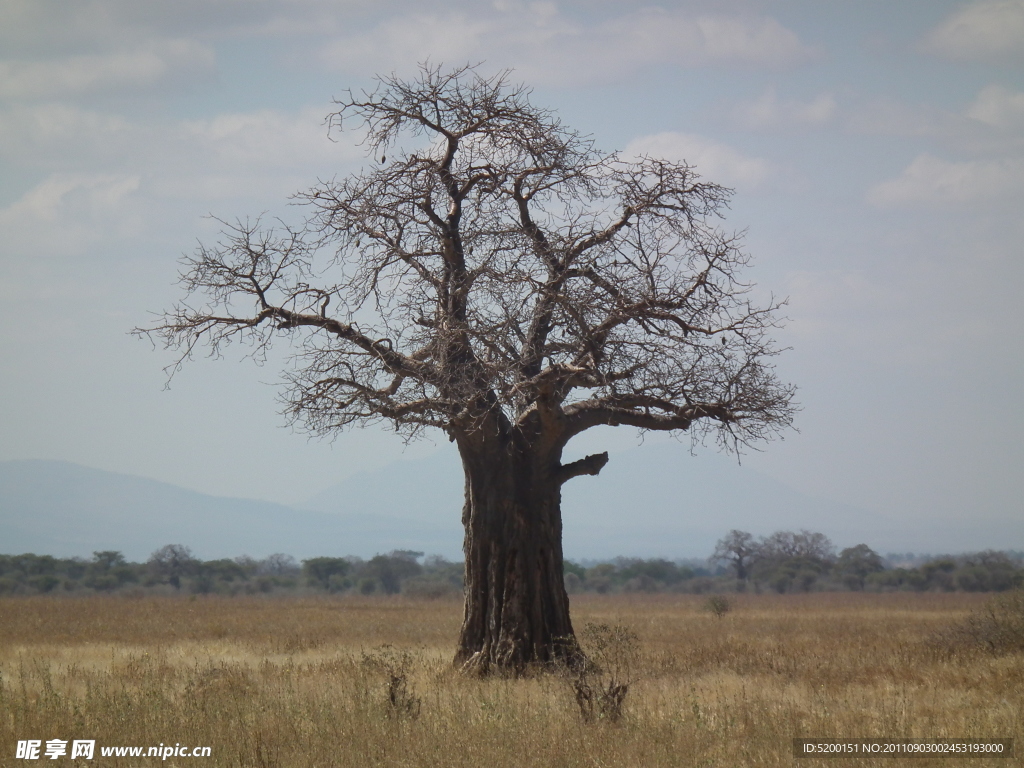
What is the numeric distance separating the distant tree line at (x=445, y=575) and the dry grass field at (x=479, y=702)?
29.6 m

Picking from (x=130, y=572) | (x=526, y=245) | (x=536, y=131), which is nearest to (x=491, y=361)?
(x=526, y=245)

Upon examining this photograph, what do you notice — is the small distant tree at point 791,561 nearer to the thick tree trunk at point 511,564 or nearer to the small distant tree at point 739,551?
the small distant tree at point 739,551

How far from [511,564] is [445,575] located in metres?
61.5

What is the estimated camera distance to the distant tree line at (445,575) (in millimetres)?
55562

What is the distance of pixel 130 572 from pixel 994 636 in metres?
58.1

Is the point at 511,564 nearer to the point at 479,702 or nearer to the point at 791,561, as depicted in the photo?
the point at 479,702

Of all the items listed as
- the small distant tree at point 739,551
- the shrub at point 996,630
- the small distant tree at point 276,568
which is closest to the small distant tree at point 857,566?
the small distant tree at point 739,551

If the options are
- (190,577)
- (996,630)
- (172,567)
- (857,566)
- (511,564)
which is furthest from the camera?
(857,566)

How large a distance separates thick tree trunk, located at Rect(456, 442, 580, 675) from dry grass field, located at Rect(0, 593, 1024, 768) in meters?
0.80

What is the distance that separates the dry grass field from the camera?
891cm

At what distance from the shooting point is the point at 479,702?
11492 mm

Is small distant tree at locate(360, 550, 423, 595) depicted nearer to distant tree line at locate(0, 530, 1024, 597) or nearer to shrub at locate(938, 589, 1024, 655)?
distant tree line at locate(0, 530, 1024, 597)

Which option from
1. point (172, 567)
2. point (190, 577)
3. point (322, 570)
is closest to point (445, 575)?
point (322, 570)

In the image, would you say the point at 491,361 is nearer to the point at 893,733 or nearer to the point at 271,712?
the point at 271,712
